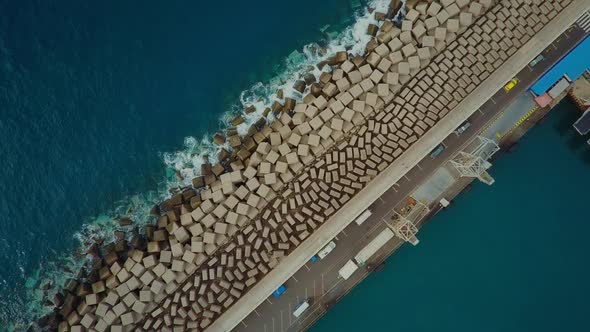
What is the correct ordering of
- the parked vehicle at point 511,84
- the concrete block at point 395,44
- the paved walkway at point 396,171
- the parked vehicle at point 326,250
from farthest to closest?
1. the parked vehicle at point 511,84
2. the concrete block at point 395,44
3. the parked vehicle at point 326,250
4. the paved walkway at point 396,171

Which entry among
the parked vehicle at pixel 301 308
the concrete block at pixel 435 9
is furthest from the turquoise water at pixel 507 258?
A: the concrete block at pixel 435 9

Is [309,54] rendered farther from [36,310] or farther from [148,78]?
[36,310]

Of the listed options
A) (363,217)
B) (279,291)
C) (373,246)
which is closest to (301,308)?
(279,291)

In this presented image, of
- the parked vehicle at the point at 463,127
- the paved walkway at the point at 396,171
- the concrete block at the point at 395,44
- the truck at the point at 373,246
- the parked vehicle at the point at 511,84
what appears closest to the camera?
the paved walkway at the point at 396,171

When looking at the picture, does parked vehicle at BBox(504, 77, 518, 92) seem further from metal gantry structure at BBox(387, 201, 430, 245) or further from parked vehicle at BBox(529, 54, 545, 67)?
metal gantry structure at BBox(387, 201, 430, 245)

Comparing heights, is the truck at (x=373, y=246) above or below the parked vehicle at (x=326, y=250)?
below

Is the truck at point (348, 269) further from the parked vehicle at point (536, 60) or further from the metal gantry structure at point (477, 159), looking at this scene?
the parked vehicle at point (536, 60)

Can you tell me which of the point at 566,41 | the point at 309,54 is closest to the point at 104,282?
the point at 309,54
